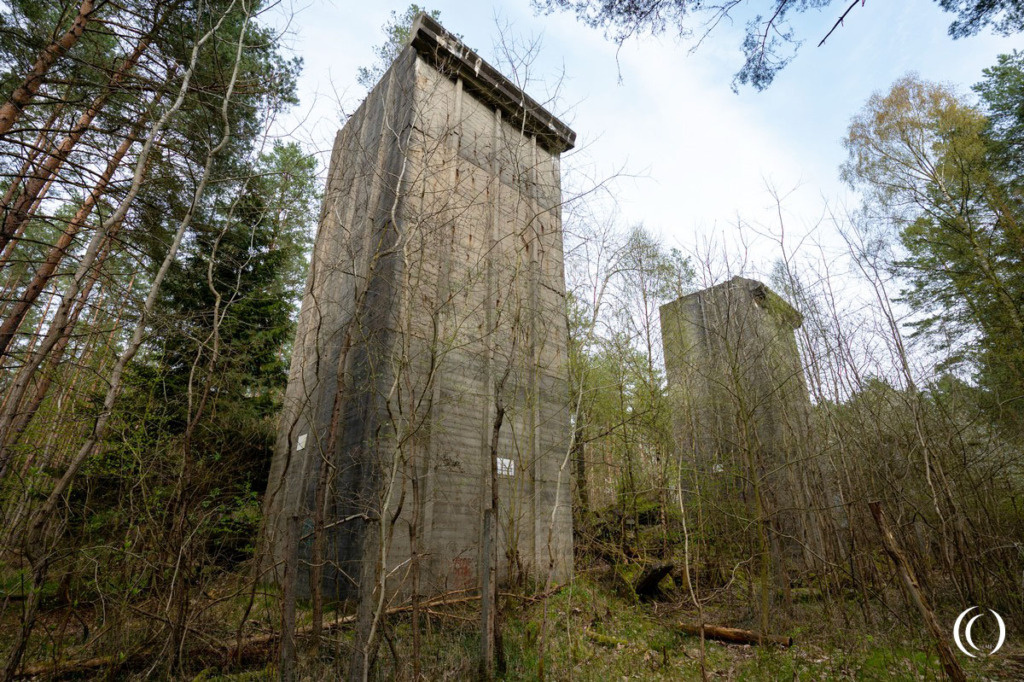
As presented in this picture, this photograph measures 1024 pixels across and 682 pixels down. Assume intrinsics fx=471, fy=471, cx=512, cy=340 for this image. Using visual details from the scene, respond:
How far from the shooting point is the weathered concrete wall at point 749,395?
→ 280 inches

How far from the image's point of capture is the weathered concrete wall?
711 cm

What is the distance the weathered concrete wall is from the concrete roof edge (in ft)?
15.8

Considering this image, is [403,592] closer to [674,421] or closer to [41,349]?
[41,349]

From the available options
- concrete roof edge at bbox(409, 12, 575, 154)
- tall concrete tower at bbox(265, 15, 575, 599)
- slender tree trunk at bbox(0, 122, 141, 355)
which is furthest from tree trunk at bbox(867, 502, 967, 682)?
concrete roof edge at bbox(409, 12, 575, 154)

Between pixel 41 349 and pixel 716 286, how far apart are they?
27.7 feet

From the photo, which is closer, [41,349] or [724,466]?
[41,349]

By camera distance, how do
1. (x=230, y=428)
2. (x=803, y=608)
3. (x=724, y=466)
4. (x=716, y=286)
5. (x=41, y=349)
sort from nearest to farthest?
(x=41, y=349), (x=716, y=286), (x=803, y=608), (x=230, y=428), (x=724, y=466)

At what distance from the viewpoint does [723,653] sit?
667 centimetres

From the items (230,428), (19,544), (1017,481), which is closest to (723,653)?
(1017,481)

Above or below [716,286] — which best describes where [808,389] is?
below

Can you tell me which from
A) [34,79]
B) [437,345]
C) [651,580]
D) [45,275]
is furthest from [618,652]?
[34,79]

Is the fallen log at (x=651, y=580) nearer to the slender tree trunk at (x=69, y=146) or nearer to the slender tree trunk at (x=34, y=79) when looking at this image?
the slender tree trunk at (x=69, y=146)

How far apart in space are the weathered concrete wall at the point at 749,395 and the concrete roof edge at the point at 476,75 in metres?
4.80

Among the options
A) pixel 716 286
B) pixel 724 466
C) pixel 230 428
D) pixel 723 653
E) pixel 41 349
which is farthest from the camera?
pixel 724 466
